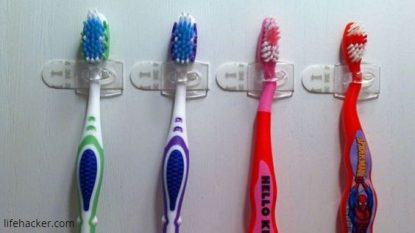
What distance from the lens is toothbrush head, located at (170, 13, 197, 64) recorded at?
656mm

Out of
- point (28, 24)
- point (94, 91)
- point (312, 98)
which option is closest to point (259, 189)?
point (312, 98)

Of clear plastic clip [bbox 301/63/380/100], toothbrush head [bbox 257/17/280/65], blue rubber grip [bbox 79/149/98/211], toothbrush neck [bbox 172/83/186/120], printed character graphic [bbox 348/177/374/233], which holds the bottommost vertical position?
printed character graphic [bbox 348/177/374/233]

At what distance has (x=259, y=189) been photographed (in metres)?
0.66

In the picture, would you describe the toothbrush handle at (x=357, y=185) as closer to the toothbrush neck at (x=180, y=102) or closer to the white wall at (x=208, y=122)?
the white wall at (x=208, y=122)

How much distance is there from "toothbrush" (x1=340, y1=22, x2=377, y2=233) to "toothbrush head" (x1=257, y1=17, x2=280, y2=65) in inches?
4.8

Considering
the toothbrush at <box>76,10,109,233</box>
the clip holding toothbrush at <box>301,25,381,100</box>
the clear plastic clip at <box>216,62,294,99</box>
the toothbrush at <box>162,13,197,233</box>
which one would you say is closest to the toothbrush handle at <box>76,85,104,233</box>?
the toothbrush at <box>76,10,109,233</box>

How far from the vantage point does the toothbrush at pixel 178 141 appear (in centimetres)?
65

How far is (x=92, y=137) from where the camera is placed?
654 mm

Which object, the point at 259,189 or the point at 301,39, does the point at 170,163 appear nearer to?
the point at 259,189

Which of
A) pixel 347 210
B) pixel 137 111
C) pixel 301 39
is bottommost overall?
pixel 347 210

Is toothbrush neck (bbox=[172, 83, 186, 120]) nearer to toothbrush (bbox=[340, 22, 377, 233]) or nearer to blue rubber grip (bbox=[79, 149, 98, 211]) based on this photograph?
blue rubber grip (bbox=[79, 149, 98, 211])

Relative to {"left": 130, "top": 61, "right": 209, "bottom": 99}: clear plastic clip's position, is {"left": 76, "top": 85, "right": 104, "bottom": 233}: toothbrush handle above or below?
below

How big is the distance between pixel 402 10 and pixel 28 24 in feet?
2.05

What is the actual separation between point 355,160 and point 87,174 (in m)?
0.42
